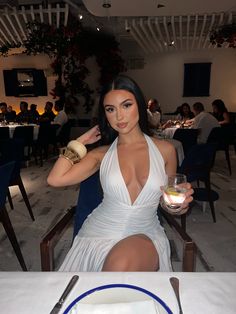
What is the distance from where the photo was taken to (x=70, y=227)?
11.4 ft

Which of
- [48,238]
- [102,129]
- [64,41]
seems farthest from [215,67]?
A: [48,238]

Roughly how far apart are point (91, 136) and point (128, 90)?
360 millimetres

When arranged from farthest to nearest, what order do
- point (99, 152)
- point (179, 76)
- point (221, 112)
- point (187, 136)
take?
point (179, 76), point (221, 112), point (187, 136), point (99, 152)

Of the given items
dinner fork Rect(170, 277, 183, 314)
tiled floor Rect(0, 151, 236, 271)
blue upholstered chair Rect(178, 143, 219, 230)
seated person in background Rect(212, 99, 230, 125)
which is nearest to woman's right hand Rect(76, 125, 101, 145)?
dinner fork Rect(170, 277, 183, 314)

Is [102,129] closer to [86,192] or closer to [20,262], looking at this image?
[86,192]

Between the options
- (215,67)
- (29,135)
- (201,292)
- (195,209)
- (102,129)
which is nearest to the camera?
(201,292)

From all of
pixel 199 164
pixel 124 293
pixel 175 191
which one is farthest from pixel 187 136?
pixel 124 293

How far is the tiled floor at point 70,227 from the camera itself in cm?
272

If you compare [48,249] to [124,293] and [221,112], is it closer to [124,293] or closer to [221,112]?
[124,293]

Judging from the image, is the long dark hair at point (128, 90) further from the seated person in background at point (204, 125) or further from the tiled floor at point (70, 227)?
the seated person in background at point (204, 125)

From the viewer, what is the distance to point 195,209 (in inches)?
159

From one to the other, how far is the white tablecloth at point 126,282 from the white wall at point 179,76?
10402 millimetres

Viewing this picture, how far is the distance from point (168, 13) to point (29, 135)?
3799mm

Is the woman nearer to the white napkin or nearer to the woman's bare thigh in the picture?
the woman's bare thigh
